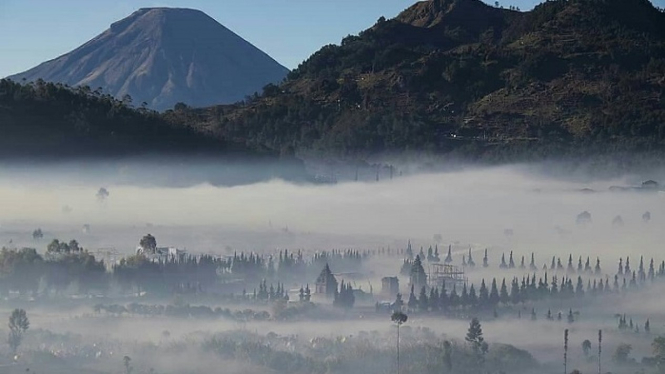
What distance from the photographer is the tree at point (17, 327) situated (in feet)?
76.1

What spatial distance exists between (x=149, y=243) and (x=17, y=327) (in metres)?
7.98

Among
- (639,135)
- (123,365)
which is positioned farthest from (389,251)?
(639,135)

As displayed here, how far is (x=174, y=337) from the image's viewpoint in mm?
→ 24359

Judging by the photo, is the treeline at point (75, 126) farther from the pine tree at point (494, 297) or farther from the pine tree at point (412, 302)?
the pine tree at point (494, 297)

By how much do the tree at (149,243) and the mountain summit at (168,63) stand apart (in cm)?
8801

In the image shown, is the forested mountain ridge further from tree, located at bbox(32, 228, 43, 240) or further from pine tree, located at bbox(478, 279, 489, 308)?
pine tree, located at bbox(478, 279, 489, 308)

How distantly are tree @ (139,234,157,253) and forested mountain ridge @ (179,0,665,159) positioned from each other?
23570mm

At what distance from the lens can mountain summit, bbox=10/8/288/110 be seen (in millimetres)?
127062

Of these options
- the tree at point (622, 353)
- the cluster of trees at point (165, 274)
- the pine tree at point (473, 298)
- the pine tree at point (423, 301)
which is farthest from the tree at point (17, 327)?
the tree at point (622, 353)

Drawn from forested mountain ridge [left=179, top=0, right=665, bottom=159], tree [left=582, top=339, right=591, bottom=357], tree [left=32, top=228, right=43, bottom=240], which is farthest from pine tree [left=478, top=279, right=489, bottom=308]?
forested mountain ridge [left=179, top=0, right=665, bottom=159]

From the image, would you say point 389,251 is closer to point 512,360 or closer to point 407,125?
point 512,360

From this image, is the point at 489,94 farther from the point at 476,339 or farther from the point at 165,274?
the point at 476,339

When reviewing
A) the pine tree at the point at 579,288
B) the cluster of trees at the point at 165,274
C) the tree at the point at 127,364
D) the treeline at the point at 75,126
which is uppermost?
the treeline at the point at 75,126

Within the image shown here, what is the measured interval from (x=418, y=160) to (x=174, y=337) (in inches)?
1463
